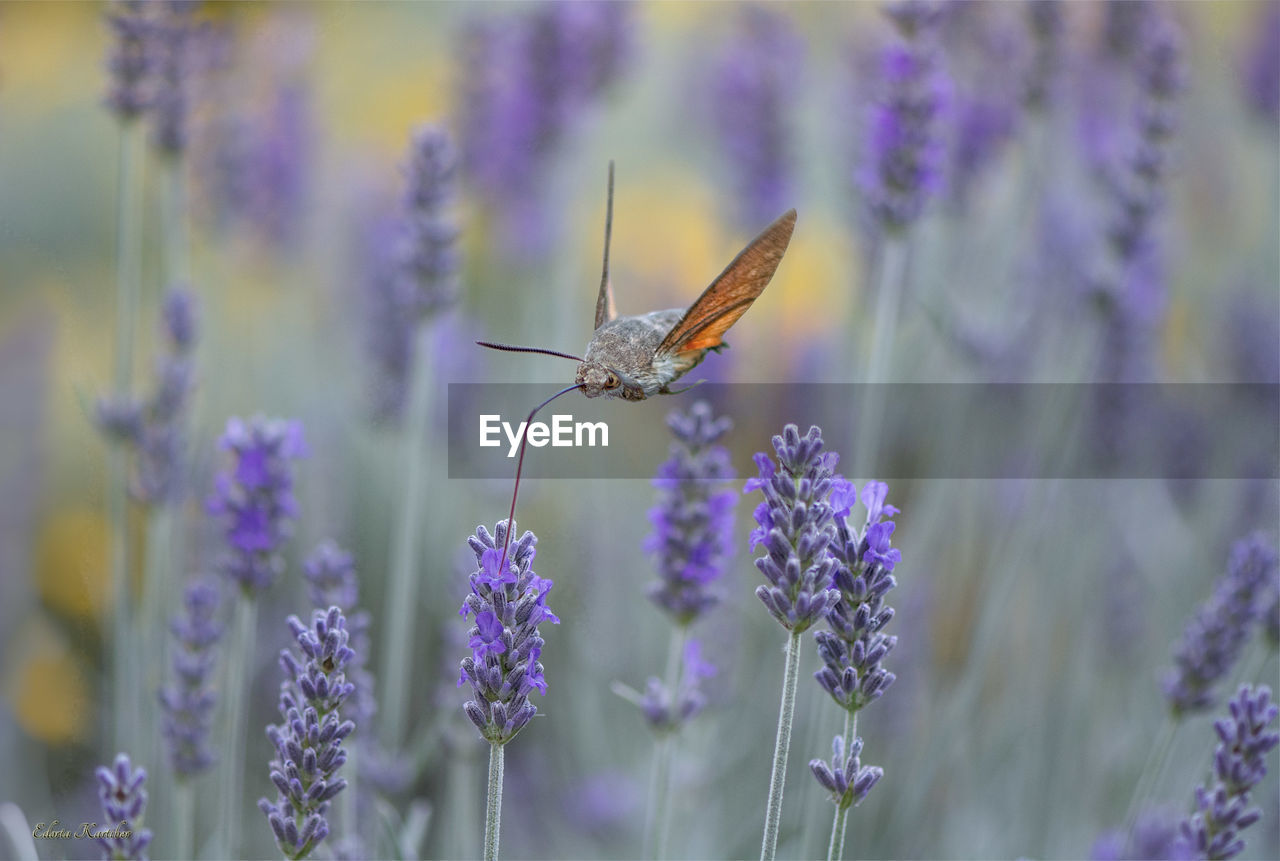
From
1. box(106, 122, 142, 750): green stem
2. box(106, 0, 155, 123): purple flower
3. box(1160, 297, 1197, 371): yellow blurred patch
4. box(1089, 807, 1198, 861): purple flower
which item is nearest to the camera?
box(1089, 807, 1198, 861): purple flower

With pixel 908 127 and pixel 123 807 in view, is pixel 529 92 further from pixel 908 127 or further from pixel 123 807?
pixel 123 807

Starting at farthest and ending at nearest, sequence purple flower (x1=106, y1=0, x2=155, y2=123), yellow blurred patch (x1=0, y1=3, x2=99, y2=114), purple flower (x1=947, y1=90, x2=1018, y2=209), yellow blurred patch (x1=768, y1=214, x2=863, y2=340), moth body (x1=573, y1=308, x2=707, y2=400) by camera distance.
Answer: yellow blurred patch (x1=0, y1=3, x2=99, y2=114) < yellow blurred patch (x1=768, y1=214, x2=863, y2=340) < purple flower (x1=947, y1=90, x2=1018, y2=209) < purple flower (x1=106, y1=0, x2=155, y2=123) < moth body (x1=573, y1=308, x2=707, y2=400)

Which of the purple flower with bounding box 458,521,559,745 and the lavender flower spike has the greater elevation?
the purple flower with bounding box 458,521,559,745

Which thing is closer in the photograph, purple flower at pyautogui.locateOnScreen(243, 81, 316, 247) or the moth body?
the moth body

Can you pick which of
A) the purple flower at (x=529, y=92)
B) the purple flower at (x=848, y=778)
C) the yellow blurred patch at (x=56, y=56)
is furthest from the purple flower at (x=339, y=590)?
the yellow blurred patch at (x=56, y=56)

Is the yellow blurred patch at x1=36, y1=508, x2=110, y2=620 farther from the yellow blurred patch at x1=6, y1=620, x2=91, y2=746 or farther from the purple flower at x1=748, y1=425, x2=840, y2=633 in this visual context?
the purple flower at x1=748, y1=425, x2=840, y2=633

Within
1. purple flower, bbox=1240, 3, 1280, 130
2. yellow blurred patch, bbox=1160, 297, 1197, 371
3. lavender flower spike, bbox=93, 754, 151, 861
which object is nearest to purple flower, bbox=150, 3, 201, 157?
lavender flower spike, bbox=93, 754, 151, 861

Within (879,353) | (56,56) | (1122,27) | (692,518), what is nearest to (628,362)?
(692,518)
